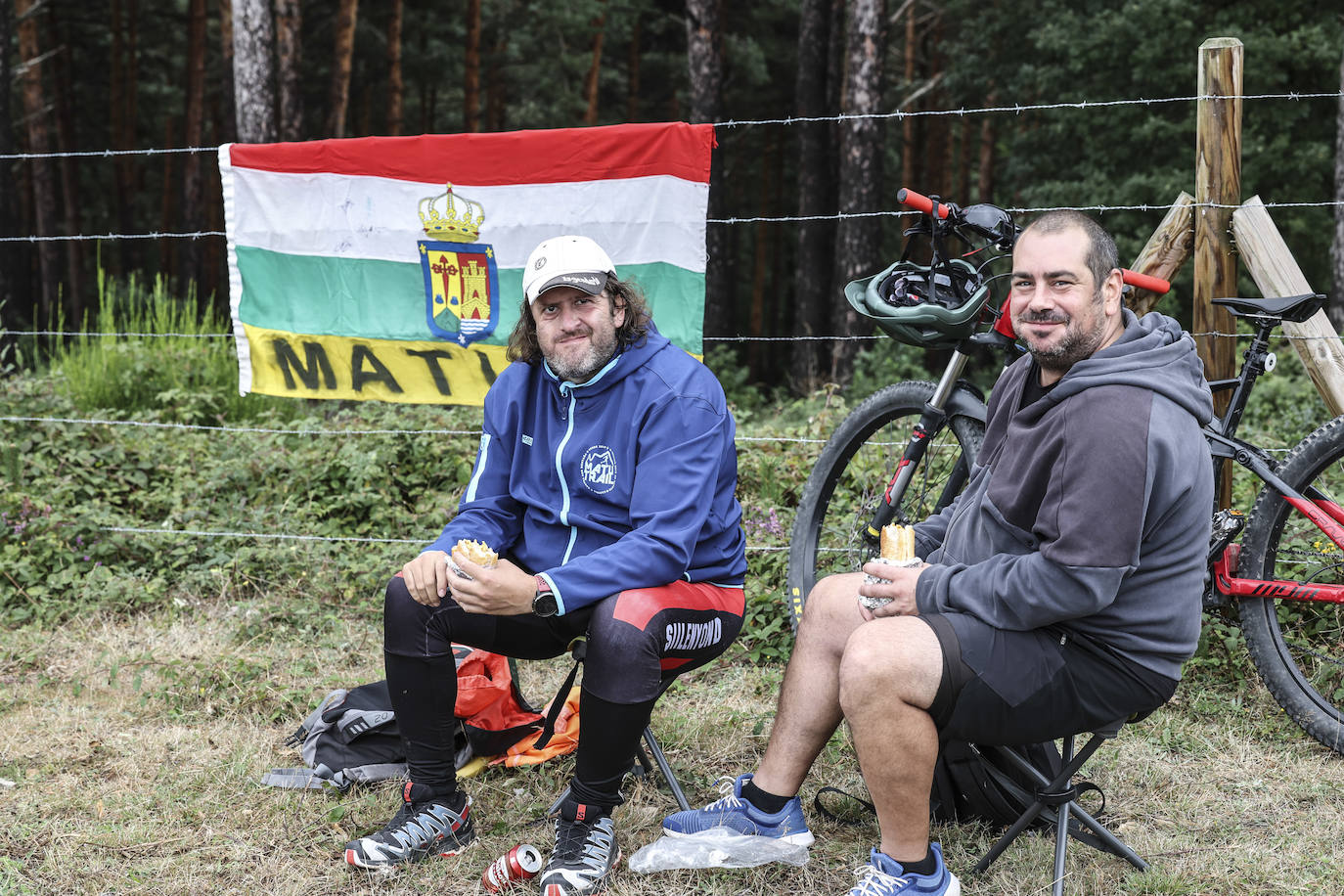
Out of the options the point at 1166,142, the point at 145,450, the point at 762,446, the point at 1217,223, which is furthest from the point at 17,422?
the point at 1166,142

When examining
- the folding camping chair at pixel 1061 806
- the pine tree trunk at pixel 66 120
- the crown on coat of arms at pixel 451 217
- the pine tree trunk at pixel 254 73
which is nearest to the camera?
the folding camping chair at pixel 1061 806

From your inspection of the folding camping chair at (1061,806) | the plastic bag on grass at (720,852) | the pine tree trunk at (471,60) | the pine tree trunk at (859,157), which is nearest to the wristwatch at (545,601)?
the plastic bag on grass at (720,852)

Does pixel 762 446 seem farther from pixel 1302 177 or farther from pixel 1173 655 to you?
pixel 1302 177

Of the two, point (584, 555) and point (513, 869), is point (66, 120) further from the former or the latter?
point (513, 869)

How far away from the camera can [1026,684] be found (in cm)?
221

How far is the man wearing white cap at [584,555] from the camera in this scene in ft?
8.33

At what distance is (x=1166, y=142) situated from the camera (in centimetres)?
1204

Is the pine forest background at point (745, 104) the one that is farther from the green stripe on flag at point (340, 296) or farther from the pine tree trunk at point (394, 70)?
the green stripe on flag at point (340, 296)

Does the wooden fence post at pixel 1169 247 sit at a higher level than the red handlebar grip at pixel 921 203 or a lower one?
lower

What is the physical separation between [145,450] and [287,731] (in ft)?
8.09

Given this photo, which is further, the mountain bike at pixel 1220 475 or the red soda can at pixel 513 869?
the mountain bike at pixel 1220 475

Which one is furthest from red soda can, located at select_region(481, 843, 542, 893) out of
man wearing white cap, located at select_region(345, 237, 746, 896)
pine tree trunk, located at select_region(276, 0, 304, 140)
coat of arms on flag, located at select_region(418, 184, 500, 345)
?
pine tree trunk, located at select_region(276, 0, 304, 140)

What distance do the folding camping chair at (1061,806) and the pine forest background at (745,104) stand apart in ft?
7.22

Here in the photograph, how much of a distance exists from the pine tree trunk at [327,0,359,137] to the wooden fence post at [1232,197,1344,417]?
1100 centimetres
